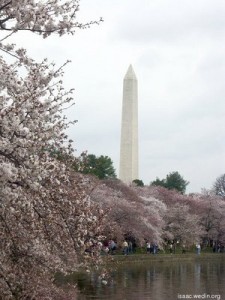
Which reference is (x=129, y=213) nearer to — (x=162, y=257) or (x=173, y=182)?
(x=162, y=257)

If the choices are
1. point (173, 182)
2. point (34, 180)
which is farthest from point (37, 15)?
point (173, 182)

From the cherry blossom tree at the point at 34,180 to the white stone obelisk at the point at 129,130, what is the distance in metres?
49.7

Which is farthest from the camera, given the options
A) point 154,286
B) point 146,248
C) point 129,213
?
point 146,248

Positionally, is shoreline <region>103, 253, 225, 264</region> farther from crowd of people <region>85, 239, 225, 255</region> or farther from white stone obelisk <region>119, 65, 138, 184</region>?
white stone obelisk <region>119, 65, 138, 184</region>

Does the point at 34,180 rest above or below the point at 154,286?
above

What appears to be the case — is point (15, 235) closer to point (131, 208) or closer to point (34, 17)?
point (34, 17)

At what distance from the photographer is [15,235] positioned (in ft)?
28.2

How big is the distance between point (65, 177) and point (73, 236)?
0.82m

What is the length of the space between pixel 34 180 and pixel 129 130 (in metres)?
52.0

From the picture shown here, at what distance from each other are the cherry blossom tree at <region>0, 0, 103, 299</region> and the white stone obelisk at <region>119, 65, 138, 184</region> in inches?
1957

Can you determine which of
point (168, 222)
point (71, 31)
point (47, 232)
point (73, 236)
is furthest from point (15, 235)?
point (168, 222)

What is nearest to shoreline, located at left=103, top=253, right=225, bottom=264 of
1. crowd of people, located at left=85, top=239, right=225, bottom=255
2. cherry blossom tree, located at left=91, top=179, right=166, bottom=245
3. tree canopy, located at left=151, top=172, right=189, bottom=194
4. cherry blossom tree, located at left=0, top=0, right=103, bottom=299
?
crowd of people, located at left=85, top=239, right=225, bottom=255

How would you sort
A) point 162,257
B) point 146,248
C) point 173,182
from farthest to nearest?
point 173,182 → point 146,248 → point 162,257

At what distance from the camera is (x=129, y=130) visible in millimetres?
58750
